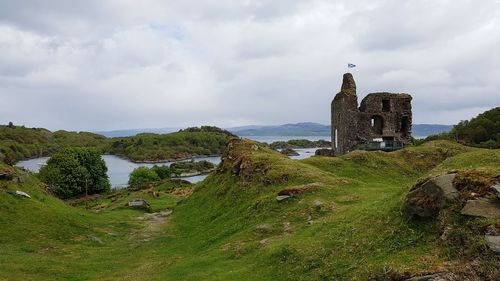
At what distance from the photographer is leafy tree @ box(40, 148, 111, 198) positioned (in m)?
91.1

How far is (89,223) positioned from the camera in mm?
41531

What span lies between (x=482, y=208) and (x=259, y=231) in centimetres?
1421

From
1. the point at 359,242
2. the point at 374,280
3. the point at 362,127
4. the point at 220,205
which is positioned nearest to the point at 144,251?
the point at 220,205

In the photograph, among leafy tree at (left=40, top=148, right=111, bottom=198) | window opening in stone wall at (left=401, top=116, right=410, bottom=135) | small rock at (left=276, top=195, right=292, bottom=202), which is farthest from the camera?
leafy tree at (left=40, top=148, right=111, bottom=198)

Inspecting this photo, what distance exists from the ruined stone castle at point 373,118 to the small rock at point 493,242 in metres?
46.4

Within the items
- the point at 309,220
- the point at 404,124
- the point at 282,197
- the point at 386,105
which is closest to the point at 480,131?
the point at 404,124

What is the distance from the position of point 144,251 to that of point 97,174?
71.3 meters

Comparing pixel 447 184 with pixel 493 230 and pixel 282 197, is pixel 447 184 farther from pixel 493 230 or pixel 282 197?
pixel 282 197

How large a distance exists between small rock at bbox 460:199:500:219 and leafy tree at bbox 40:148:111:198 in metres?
82.0

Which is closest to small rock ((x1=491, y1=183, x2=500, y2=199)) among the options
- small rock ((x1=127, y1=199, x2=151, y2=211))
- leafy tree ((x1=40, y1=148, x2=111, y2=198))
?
small rock ((x1=127, y1=199, x2=151, y2=211))

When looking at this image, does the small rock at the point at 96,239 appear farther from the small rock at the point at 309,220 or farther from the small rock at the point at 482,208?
the small rock at the point at 482,208

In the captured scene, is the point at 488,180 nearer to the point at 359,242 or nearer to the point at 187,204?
the point at 359,242

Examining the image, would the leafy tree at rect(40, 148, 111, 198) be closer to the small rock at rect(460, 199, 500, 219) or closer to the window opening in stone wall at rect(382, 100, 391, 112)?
the window opening in stone wall at rect(382, 100, 391, 112)

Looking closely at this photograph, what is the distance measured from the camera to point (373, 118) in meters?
62.8
